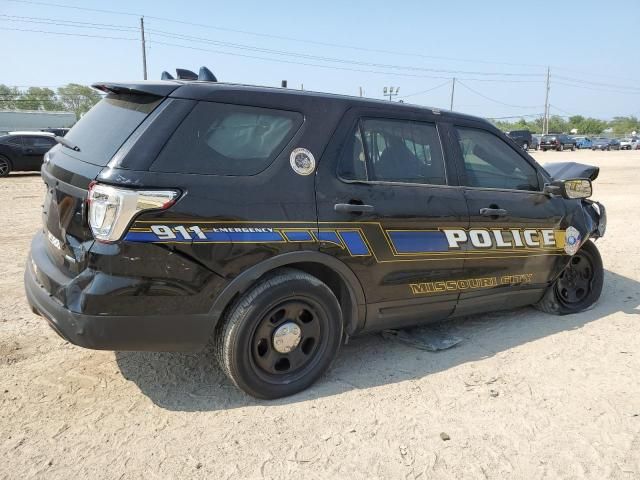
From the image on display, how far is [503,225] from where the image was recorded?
4004 mm

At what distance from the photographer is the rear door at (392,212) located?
321cm

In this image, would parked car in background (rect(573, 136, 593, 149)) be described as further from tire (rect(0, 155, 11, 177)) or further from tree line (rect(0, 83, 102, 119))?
tree line (rect(0, 83, 102, 119))

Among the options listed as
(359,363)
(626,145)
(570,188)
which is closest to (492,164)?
(570,188)

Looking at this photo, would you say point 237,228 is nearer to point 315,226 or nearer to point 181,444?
point 315,226

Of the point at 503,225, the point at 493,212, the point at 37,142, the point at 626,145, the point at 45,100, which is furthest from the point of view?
the point at 45,100

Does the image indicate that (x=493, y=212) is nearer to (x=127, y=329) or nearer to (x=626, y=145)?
(x=127, y=329)

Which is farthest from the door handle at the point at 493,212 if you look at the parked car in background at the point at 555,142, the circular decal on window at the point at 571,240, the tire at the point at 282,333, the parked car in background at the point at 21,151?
the parked car in background at the point at 555,142

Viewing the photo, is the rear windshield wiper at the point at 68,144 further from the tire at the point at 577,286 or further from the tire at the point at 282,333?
the tire at the point at 577,286

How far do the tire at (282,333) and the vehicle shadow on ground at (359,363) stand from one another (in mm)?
131

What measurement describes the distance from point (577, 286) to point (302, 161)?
3.24 meters

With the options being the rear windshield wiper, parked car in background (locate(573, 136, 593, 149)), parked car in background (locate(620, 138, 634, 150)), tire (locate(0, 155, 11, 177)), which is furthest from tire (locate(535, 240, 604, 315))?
parked car in background (locate(620, 138, 634, 150))

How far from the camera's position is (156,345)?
9.23 feet

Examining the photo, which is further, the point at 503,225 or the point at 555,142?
the point at 555,142

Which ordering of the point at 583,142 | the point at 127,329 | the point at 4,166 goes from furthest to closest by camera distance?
the point at 583,142 < the point at 4,166 < the point at 127,329
